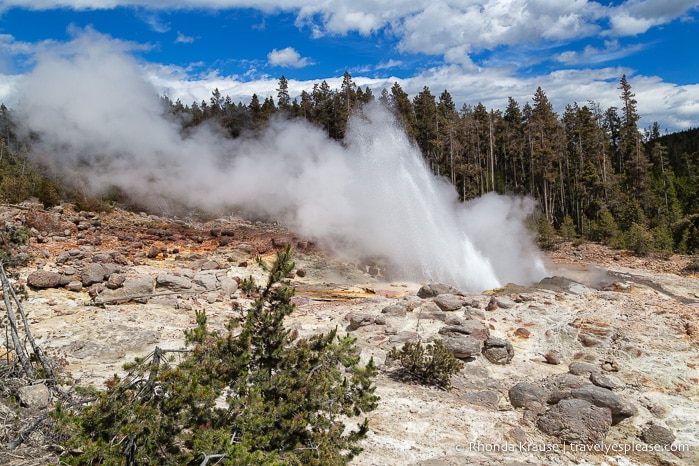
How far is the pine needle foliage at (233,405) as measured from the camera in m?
3.03

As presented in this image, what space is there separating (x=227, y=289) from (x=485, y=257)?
1036 cm

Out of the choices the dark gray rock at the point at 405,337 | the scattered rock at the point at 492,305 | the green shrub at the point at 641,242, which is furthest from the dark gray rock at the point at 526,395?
the green shrub at the point at 641,242

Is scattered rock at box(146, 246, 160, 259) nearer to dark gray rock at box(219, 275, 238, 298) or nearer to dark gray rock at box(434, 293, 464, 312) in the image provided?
dark gray rock at box(219, 275, 238, 298)

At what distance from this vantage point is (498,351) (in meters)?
7.86

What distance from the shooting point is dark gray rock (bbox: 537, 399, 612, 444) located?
530cm

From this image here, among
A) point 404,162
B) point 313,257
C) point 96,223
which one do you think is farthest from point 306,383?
point 96,223

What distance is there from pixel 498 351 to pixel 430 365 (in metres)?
1.61

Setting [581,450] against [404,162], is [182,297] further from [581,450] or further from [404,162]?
[404,162]

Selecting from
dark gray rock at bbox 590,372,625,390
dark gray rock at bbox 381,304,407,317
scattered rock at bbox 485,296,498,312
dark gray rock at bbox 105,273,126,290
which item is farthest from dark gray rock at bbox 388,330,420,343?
dark gray rock at bbox 105,273,126,290

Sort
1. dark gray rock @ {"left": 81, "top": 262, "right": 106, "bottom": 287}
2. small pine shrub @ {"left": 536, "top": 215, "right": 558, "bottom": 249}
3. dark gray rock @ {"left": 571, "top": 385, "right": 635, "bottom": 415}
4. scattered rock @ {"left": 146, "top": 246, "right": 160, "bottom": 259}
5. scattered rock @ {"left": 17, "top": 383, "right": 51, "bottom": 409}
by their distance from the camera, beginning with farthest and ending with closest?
1. small pine shrub @ {"left": 536, "top": 215, "right": 558, "bottom": 249}
2. scattered rock @ {"left": 146, "top": 246, "right": 160, "bottom": 259}
3. dark gray rock @ {"left": 81, "top": 262, "right": 106, "bottom": 287}
4. dark gray rock @ {"left": 571, "top": 385, "right": 635, "bottom": 415}
5. scattered rock @ {"left": 17, "top": 383, "right": 51, "bottom": 409}

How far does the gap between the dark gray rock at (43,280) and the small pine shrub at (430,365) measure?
8031 millimetres

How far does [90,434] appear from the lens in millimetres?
3129

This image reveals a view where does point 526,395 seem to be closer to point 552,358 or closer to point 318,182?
point 552,358

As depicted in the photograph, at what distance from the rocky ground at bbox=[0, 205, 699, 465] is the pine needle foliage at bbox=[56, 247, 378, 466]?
0.64m
